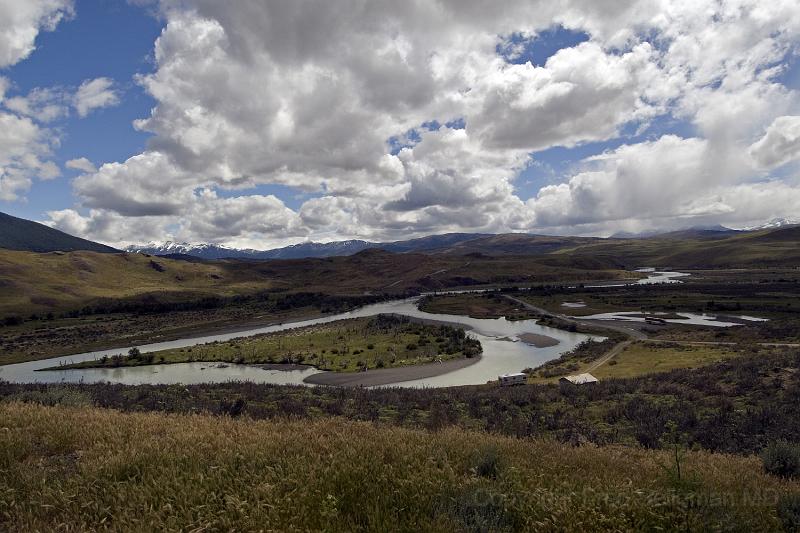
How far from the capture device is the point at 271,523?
171 inches

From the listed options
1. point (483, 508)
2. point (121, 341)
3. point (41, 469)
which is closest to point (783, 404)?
point (483, 508)

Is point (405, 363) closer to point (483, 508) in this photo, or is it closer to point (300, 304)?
point (483, 508)

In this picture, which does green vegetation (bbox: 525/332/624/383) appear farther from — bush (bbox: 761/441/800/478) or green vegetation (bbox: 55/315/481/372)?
bush (bbox: 761/441/800/478)

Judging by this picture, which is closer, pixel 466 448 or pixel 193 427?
pixel 466 448

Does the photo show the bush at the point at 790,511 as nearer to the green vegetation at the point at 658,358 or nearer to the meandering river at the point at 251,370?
the green vegetation at the point at 658,358

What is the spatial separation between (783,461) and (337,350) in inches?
2652

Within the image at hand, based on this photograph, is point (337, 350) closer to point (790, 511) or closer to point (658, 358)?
point (658, 358)

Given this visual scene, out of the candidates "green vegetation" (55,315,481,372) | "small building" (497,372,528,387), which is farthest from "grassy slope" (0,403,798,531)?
"green vegetation" (55,315,481,372)

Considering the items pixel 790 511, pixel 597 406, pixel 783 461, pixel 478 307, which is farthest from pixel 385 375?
pixel 478 307

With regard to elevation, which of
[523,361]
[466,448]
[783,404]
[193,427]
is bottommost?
[523,361]

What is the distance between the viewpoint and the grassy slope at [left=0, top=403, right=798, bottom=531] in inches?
176

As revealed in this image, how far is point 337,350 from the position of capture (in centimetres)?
7212

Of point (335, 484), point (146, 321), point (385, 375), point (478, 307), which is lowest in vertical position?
point (478, 307)

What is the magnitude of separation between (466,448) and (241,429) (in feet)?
12.5
